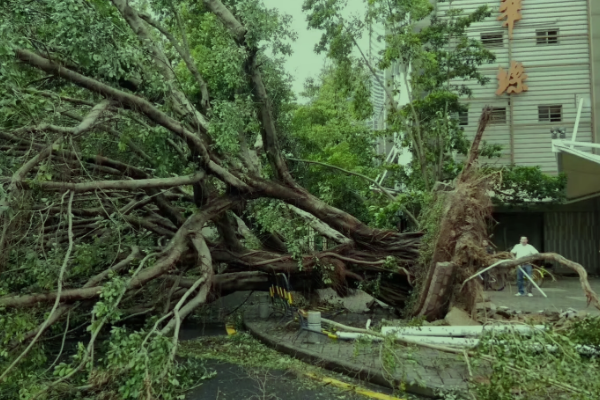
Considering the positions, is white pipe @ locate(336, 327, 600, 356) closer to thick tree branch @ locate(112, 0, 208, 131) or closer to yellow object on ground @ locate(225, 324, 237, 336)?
yellow object on ground @ locate(225, 324, 237, 336)

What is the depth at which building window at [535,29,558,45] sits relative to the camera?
21.5m

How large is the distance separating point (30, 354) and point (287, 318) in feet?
16.7

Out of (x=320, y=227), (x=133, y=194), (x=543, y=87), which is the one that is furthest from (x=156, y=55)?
(x=543, y=87)

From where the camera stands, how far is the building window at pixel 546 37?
21547 millimetres

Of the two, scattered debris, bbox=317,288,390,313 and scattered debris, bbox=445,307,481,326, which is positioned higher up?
scattered debris, bbox=445,307,481,326

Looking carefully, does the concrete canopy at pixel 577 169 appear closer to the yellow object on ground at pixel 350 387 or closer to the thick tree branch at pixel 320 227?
the thick tree branch at pixel 320 227

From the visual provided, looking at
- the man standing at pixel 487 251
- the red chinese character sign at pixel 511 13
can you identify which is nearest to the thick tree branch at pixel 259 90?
the man standing at pixel 487 251

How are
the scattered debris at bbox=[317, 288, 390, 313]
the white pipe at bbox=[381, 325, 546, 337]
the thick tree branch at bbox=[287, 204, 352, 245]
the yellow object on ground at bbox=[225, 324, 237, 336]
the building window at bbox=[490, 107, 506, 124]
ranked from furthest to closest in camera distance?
the building window at bbox=[490, 107, 506, 124] < the scattered debris at bbox=[317, 288, 390, 313] < the thick tree branch at bbox=[287, 204, 352, 245] < the yellow object on ground at bbox=[225, 324, 237, 336] < the white pipe at bbox=[381, 325, 546, 337]

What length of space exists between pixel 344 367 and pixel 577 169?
478 inches

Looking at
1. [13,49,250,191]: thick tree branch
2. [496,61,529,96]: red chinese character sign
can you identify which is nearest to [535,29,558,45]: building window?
[496,61,529,96]: red chinese character sign

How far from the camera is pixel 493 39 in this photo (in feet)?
71.7

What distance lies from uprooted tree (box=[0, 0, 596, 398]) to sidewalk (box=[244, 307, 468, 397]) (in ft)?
4.55

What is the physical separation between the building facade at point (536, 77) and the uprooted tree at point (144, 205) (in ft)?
40.7

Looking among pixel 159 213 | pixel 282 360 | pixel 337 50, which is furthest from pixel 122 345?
pixel 337 50
